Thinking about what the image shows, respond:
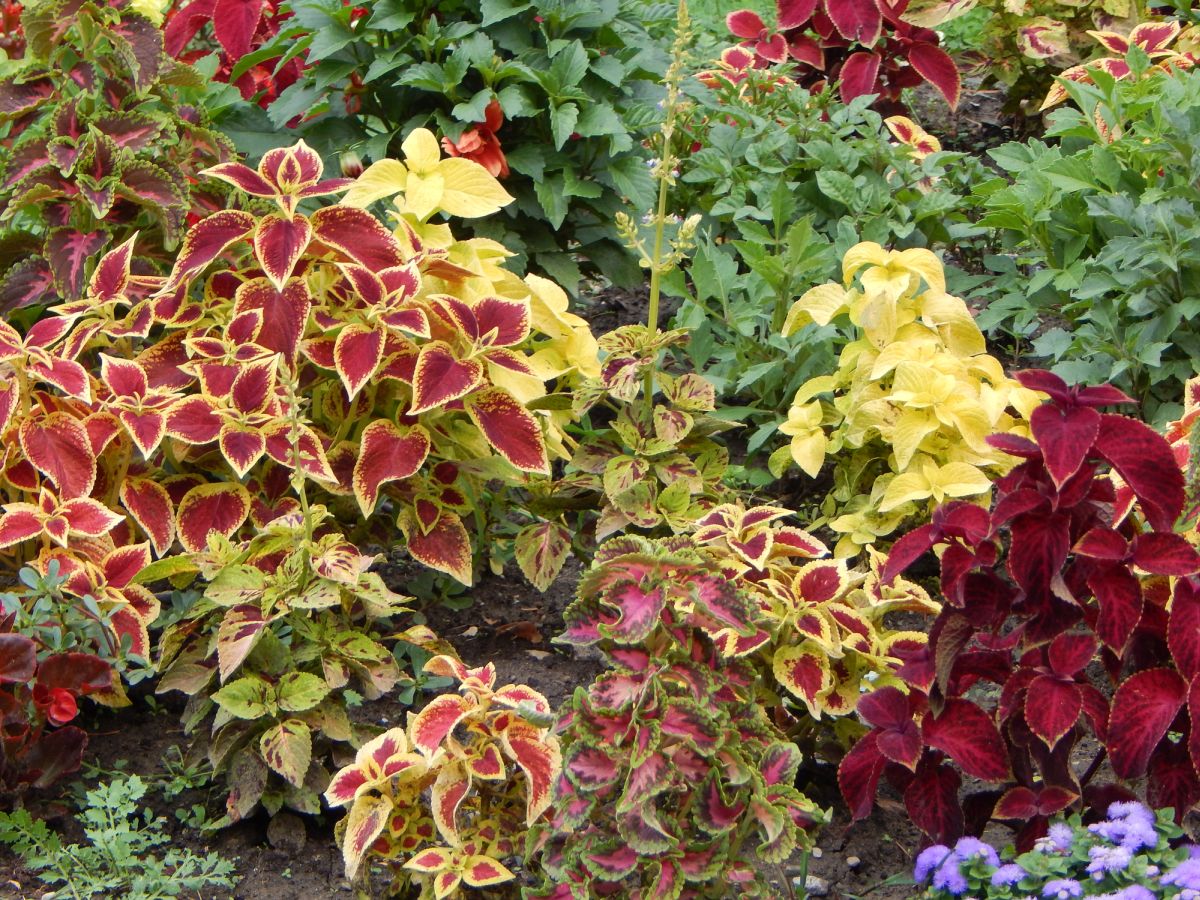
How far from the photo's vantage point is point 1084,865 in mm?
2221

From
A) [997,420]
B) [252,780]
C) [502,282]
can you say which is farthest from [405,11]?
[252,780]

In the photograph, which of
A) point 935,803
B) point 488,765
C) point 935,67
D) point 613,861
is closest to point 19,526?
point 488,765

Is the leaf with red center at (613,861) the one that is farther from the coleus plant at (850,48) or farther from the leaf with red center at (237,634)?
the coleus plant at (850,48)

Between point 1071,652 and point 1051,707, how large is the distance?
0.09 m

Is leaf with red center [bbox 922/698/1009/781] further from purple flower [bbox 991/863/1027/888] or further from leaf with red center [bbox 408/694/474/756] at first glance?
leaf with red center [bbox 408/694/474/756]

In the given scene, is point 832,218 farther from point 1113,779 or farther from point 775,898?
point 775,898

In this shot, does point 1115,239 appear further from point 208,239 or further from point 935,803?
point 208,239

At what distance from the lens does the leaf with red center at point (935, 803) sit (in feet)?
7.77

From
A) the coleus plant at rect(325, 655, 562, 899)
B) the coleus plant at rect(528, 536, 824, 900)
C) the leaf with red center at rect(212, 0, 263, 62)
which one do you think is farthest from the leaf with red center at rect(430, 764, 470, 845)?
the leaf with red center at rect(212, 0, 263, 62)

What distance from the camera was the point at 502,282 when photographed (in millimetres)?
3273

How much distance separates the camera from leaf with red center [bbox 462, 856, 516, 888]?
228cm

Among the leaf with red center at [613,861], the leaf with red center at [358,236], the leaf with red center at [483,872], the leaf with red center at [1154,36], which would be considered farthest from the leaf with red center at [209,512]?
the leaf with red center at [1154,36]

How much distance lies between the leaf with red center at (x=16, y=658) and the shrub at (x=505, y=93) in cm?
165

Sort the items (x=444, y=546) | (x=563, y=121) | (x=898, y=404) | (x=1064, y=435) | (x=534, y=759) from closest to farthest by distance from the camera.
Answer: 1. (x=1064, y=435)
2. (x=534, y=759)
3. (x=444, y=546)
4. (x=898, y=404)
5. (x=563, y=121)
